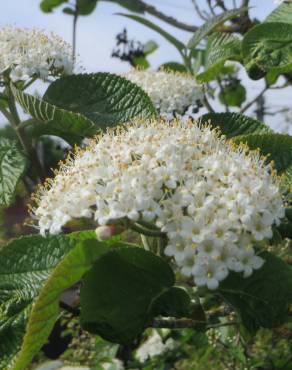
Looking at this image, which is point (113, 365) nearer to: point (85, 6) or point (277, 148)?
point (277, 148)

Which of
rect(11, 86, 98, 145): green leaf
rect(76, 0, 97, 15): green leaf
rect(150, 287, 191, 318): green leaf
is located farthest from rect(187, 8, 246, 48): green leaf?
rect(150, 287, 191, 318): green leaf

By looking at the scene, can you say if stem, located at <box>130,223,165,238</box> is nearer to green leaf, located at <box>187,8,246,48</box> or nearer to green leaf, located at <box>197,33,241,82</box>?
green leaf, located at <box>197,33,241,82</box>

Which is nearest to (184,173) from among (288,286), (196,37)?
(288,286)

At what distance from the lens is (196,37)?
2.07 m

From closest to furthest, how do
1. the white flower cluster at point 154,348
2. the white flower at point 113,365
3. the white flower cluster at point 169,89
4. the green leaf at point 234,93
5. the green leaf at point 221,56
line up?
1. the green leaf at point 221,56
2. the white flower at point 113,365
3. the white flower cluster at point 169,89
4. the white flower cluster at point 154,348
5. the green leaf at point 234,93

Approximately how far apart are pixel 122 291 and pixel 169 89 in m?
1.32

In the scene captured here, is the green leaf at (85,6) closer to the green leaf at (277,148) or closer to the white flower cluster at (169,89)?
the white flower cluster at (169,89)

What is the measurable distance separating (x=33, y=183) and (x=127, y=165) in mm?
731

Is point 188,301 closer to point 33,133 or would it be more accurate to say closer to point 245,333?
point 245,333

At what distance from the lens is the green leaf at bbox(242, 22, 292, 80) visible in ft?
4.76

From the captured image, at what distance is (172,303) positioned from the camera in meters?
1.00

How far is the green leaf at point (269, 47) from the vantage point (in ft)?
4.76

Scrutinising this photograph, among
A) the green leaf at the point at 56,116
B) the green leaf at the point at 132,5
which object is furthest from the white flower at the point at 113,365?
the green leaf at the point at 132,5

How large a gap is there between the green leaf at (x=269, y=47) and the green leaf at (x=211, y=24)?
1.29 ft
